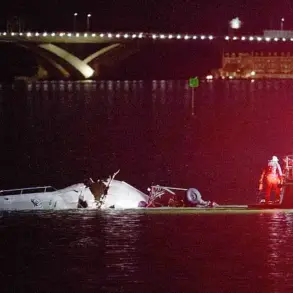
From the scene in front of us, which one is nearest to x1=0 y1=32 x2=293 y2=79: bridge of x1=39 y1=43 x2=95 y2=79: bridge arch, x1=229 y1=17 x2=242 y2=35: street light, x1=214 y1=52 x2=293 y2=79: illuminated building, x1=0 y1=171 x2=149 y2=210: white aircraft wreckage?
x1=39 y1=43 x2=95 y2=79: bridge arch

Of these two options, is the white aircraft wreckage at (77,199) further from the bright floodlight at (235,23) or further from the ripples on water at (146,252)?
the bright floodlight at (235,23)

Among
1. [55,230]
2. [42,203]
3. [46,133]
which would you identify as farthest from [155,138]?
[55,230]

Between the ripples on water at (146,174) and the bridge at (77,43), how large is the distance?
3913mm

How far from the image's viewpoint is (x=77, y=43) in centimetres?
8875

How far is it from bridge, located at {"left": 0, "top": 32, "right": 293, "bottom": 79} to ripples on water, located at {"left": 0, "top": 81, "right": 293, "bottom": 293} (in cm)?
391

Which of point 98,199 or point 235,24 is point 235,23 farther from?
point 98,199

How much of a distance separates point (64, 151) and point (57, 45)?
3502 cm

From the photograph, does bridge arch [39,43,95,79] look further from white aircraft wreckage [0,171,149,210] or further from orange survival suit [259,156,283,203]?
orange survival suit [259,156,283,203]

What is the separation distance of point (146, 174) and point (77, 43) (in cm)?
4718

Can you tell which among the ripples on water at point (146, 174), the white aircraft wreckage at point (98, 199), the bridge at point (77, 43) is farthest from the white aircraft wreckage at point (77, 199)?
the bridge at point (77, 43)

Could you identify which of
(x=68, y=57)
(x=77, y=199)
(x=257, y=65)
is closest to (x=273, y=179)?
(x=77, y=199)

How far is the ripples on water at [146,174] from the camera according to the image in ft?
33.0

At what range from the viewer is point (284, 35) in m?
108

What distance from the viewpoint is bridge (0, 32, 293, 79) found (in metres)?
85.2
